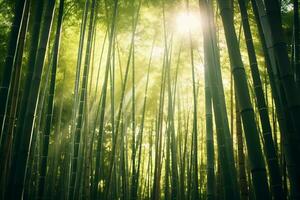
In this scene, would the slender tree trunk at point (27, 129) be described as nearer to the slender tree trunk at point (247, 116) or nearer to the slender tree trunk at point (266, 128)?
the slender tree trunk at point (247, 116)

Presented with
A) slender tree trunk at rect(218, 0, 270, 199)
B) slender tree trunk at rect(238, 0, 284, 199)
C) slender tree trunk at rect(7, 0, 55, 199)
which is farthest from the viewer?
slender tree trunk at rect(7, 0, 55, 199)

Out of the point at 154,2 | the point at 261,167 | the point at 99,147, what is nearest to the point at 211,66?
the point at 261,167

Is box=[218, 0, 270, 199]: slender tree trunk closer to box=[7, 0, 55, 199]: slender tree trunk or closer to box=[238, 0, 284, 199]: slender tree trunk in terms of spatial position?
box=[238, 0, 284, 199]: slender tree trunk

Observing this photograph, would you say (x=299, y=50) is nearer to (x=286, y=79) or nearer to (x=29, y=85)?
(x=286, y=79)

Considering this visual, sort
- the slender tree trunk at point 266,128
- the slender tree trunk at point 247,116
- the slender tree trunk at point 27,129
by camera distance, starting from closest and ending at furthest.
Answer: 1. the slender tree trunk at point 247,116
2. the slender tree trunk at point 266,128
3. the slender tree trunk at point 27,129

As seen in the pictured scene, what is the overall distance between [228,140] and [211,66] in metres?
0.51

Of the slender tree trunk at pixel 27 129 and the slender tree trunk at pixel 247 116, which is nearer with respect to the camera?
the slender tree trunk at pixel 247 116

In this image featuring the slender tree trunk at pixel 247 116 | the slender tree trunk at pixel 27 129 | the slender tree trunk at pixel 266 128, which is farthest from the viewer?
the slender tree trunk at pixel 27 129

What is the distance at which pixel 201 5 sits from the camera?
6.11 feet

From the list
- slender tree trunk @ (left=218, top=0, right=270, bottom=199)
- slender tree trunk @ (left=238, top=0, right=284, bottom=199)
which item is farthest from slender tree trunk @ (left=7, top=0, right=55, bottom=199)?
slender tree trunk @ (left=238, top=0, right=284, bottom=199)

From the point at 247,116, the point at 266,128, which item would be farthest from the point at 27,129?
the point at 266,128

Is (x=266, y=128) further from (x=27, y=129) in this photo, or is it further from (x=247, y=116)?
(x=27, y=129)

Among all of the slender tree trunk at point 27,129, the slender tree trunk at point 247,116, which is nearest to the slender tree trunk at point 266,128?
the slender tree trunk at point 247,116

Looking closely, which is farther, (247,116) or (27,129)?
(27,129)
